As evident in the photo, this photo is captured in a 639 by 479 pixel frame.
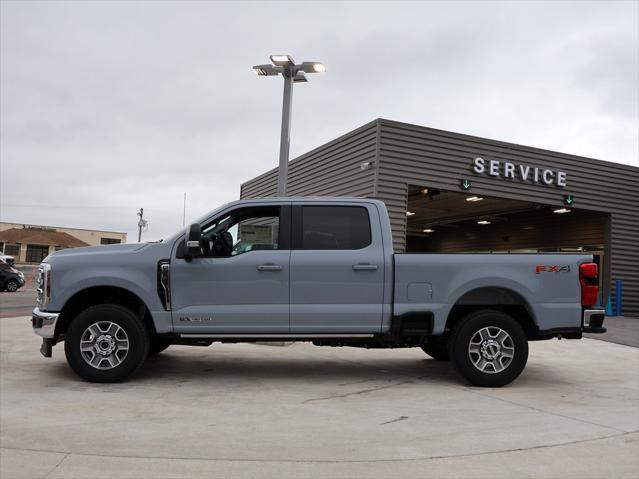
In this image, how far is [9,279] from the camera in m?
25.3

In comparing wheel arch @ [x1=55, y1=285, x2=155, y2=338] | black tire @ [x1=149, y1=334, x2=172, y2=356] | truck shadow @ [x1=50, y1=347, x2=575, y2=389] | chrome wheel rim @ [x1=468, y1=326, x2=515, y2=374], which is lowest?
truck shadow @ [x1=50, y1=347, x2=575, y2=389]

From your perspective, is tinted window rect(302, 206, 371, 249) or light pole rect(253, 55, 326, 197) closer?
tinted window rect(302, 206, 371, 249)

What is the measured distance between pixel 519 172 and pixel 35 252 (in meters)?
57.4

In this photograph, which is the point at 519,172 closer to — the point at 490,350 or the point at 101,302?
the point at 490,350

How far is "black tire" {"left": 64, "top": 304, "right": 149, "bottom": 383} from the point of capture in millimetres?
6137

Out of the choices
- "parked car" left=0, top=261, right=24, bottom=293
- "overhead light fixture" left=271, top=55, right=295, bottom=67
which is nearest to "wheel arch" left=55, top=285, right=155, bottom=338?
"overhead light fixture" left=271, top=55, right=295, bottom=67

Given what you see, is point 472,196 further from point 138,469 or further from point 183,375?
point 138,469

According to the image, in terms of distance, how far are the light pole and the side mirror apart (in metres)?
4.17

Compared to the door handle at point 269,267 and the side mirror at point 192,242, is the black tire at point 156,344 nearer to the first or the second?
the side mirror at point 192,242

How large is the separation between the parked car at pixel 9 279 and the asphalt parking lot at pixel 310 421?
1935cm

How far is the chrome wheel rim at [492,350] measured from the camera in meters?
6.40

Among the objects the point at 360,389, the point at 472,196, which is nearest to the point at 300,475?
the point at 360,389

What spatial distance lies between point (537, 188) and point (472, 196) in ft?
6.59

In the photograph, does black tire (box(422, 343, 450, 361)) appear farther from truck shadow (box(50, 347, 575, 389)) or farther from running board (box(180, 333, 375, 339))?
running board (box(180, 333, 375, 339))
